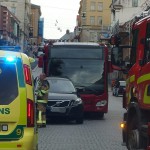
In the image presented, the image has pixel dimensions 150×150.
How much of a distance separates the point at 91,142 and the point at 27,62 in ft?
20.9

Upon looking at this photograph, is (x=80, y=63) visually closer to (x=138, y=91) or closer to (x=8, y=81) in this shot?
(x=138, y=91)

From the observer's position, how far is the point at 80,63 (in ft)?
78.5

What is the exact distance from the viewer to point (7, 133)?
8.90 metres

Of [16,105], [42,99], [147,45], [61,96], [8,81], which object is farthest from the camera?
[61,96]

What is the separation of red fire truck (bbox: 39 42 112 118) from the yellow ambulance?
1451cm

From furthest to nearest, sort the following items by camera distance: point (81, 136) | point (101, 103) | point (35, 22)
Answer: point (35, 22), point (101, 103), point (81, 136)

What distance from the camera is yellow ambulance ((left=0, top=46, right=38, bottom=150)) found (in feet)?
29.1

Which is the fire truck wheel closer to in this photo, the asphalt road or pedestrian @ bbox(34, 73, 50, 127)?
the asphalt road

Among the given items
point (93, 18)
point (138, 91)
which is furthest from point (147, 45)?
point (93, 18)

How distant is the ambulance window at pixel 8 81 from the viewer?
8945 mm

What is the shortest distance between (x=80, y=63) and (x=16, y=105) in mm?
15127

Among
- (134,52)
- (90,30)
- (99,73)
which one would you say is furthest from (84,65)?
(90,30)

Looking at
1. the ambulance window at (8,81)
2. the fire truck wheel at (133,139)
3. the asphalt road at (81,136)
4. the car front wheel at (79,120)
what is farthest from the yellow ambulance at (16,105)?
the car front wheel at (79,120)

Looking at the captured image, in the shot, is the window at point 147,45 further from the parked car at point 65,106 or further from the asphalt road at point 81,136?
the parked car at point 65,106
